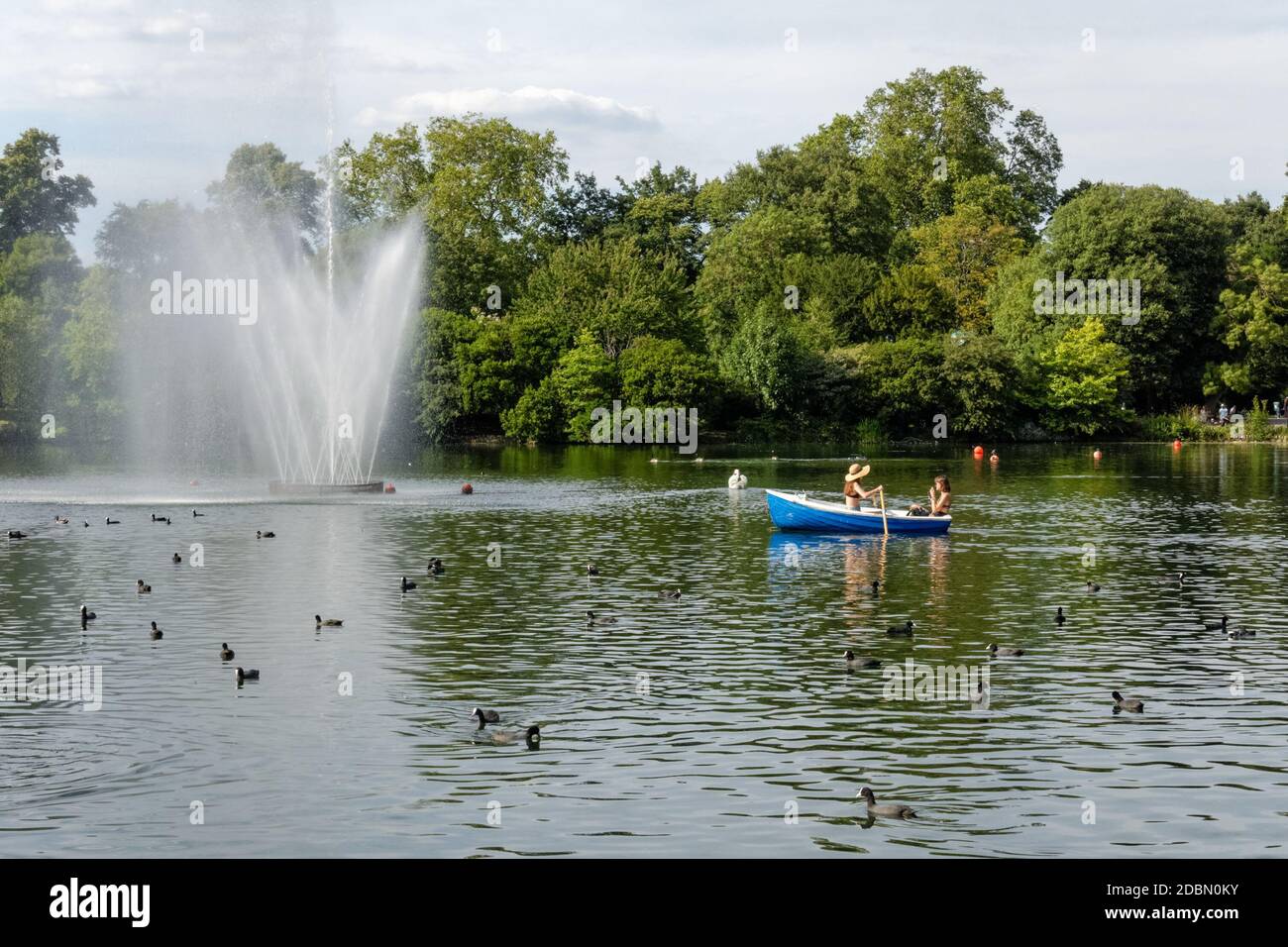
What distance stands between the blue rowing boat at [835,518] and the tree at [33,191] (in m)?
116

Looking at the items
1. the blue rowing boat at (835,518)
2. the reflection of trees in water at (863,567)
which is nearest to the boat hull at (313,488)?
the blue rowing boat at (835,518)

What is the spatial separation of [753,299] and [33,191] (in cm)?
7229

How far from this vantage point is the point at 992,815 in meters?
19.7

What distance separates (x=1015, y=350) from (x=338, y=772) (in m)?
117

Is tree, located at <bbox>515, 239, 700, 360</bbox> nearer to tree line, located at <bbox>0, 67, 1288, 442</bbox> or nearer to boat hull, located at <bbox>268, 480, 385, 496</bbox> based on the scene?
tree line, located at <bbox>0, 67, 1288, 442</bbox>

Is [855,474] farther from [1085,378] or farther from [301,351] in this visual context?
[1085,378]

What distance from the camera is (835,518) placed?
175ft

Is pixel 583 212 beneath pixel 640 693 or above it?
above

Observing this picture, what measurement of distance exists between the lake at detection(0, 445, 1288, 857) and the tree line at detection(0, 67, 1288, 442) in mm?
71112

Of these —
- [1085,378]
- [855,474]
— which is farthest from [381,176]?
[855,474]

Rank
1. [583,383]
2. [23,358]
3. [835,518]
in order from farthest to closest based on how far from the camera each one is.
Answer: [23,358]
[583,383]
[835,518]

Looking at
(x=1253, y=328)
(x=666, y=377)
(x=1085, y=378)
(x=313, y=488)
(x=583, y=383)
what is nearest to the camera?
(x=313, y=488)

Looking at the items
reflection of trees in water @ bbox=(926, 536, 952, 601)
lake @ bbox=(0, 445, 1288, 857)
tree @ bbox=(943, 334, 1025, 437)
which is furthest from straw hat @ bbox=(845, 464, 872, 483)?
tree @ bbox=(943, 334, 1025, 437)
